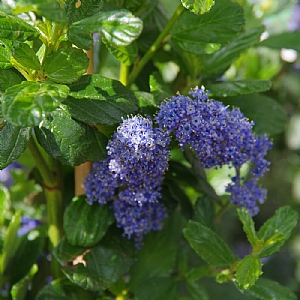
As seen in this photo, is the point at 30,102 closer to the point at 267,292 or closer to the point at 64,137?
the point at 64,137

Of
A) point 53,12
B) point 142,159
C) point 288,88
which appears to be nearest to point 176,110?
point 142,159

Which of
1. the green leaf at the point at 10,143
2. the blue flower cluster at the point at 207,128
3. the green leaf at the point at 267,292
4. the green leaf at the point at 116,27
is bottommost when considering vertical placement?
the green leaf at the point at 267,292

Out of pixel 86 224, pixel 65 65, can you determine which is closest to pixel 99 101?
pixel 65 65

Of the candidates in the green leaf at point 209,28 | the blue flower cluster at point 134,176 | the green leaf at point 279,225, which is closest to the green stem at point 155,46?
the green leaf at point 209,28

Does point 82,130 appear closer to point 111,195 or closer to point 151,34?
point 111,195

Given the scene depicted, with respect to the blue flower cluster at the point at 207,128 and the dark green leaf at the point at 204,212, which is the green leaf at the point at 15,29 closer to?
the blue flower cluster at the point at 207,128

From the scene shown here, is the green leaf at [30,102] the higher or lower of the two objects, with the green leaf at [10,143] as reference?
higher

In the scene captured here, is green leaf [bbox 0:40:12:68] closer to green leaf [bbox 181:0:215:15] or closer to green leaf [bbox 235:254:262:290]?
green leaf [bbox 181:0:215:15]
